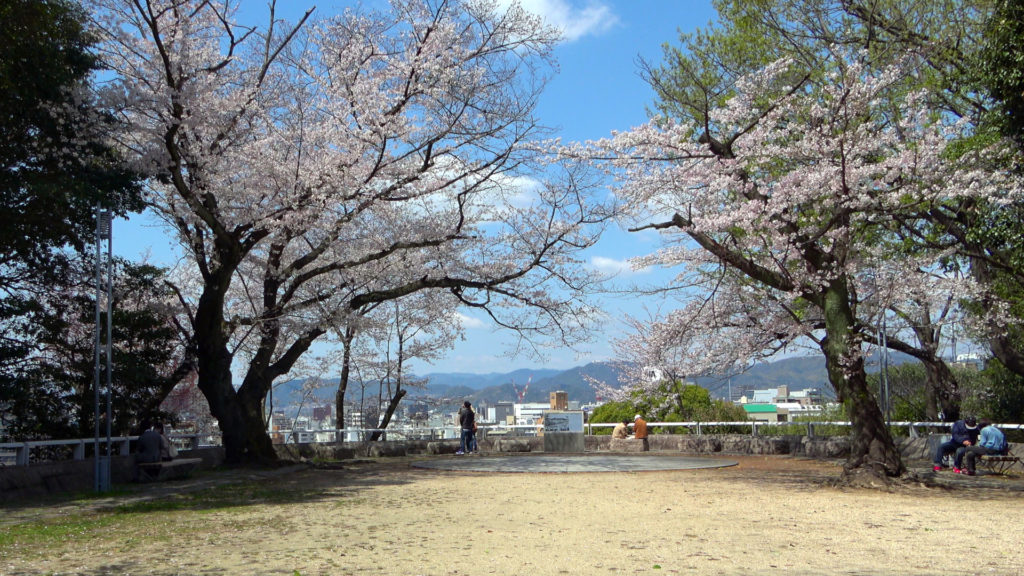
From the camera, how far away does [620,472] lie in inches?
612

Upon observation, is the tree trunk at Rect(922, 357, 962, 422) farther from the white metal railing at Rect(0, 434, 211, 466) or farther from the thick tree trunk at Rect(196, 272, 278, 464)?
the white metal railing at Rect(0, 434, 211, 466)

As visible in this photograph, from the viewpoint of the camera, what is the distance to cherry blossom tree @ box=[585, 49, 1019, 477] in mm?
12250

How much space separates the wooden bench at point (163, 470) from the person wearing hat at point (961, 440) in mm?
13377

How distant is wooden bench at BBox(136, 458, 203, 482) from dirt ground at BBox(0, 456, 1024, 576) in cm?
76

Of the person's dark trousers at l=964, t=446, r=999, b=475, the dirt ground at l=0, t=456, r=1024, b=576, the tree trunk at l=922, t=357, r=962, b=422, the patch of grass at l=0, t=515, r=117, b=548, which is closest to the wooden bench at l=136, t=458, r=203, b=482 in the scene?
the dirt ground at l=0, t=456, r=1024, b=576

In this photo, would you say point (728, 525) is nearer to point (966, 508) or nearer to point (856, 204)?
point (966, 508)

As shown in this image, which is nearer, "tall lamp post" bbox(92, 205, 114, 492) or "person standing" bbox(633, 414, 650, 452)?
"tall lamp post" bbox(92, 205, 114, 492)

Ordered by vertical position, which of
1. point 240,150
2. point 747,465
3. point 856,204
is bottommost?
point 747,465

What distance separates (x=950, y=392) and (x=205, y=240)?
1710cm

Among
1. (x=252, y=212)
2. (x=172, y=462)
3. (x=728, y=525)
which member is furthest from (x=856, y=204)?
(x=172, y=462)

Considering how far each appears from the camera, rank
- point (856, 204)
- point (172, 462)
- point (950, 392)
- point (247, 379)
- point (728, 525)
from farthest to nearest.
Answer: point (950, 392) < point (247, 379) < point (172, 462) < point (856, 204) < point (728, 525)

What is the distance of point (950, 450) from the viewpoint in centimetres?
1460

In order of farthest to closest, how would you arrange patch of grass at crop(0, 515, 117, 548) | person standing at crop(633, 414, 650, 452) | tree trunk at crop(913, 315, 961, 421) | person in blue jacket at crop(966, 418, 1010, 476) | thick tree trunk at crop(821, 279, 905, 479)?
person standing at crop(633, 414, 650, 452)
tree trunk at crop(913, 315, 961, 421)
person in blue jacket at crop(966, 418, 1010, 476)
thick tree trunk at crop(821, 279, 905, 479)
patch of grass at crop(0, 515, 117, 548)

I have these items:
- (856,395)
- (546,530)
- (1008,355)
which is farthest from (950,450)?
(546,530)
